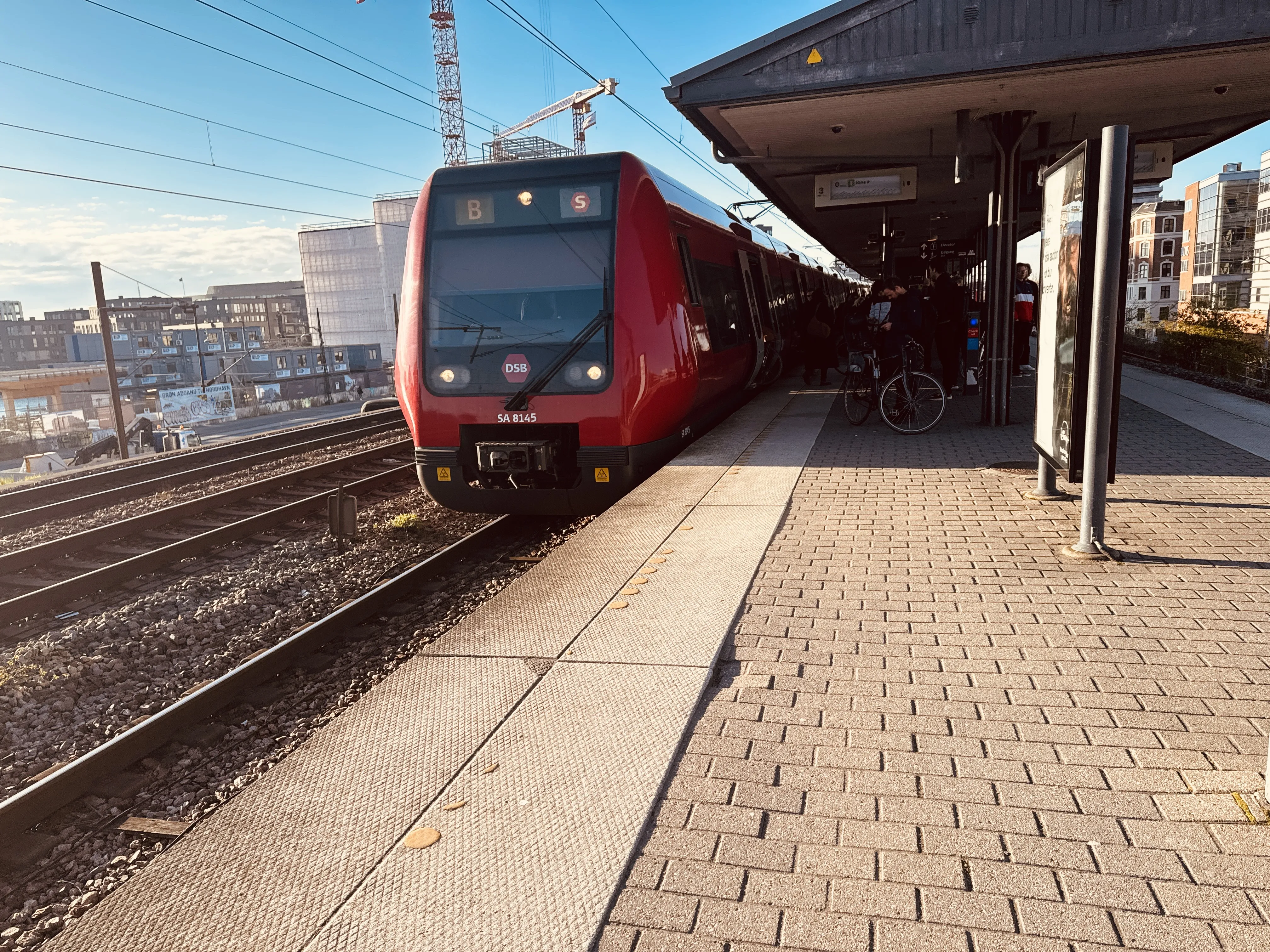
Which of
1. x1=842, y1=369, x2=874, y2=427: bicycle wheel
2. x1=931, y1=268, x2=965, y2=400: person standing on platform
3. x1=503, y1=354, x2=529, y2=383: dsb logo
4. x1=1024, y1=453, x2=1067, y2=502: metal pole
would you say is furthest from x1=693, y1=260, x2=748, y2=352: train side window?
x1=1024, y1=453, x2=1067, y2=502: metal pole

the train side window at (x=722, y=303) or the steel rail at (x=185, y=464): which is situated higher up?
the train side window at (x=722, y=303)

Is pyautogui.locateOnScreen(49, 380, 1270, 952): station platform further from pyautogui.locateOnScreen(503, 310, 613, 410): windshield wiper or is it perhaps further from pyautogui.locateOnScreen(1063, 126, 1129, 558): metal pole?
pyautogui.locateOnScreen(503, 310, 613, 410): windshield wiper

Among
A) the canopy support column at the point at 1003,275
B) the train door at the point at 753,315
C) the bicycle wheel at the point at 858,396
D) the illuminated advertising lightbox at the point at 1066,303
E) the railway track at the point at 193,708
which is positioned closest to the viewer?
the railway track at the point at 193,708

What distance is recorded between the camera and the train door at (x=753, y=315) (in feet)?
37.7

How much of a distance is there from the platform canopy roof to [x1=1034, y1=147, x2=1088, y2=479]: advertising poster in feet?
9.52

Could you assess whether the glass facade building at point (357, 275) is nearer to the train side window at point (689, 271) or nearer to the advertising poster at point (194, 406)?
the advertising poster at point (194, 406)

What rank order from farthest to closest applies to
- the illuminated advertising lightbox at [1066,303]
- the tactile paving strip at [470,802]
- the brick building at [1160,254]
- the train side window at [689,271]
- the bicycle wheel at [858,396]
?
the brick building at [1160,254], the bicycle wheel at [858,396], the train side window at [689,271], the illuminated advertising lightbox at [1066,303], the tactile paving strip at [470,802]

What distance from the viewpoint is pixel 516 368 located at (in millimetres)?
7188

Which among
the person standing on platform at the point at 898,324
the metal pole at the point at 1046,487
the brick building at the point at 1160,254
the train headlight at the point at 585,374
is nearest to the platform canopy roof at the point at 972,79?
the person standing on platform at the point at 898,324

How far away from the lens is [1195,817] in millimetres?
2463

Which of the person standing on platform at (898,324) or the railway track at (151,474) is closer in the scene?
the person standing on platform at (898,324)

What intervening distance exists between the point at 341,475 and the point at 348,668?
7.15 meters

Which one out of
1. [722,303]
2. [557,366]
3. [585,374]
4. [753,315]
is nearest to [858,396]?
[722,303]

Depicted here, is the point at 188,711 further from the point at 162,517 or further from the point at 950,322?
the point at 950,322
